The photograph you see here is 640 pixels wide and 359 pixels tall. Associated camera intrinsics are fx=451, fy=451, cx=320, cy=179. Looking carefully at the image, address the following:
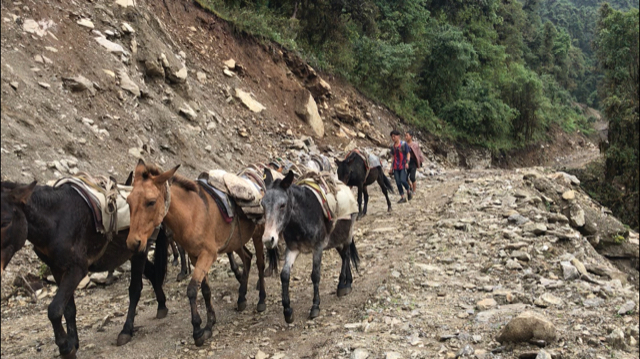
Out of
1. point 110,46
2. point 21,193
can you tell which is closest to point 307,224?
point 21,193

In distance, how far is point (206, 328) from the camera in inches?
199

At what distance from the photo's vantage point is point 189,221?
475 centimetres

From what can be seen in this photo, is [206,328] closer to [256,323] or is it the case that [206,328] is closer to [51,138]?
[256,323]

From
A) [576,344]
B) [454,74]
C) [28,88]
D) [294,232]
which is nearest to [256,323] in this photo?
[294,232]

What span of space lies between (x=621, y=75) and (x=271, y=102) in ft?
61.4

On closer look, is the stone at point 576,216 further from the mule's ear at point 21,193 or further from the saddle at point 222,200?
the mule's ear at point 21,193

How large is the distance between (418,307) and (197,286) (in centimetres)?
279

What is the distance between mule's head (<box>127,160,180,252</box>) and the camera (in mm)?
4145

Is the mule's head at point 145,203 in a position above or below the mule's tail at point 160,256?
above

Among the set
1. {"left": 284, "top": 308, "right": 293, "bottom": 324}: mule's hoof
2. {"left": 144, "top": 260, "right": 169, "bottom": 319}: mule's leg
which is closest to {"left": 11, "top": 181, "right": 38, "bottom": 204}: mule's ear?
{"left": 144, "top": 260, "right": 169, "bottom": 319}: mule's leg

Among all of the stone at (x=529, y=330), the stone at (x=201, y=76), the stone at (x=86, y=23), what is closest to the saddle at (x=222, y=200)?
the stone at (x=529, y=330)

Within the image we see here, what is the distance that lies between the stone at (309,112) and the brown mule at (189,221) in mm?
13081

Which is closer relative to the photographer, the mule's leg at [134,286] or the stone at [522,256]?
the mule's leg at [134,286]

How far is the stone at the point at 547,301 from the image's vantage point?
564 cm
